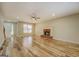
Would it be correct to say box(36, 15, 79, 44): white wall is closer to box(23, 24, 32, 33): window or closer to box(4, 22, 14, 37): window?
box(23, 24, 32, 33): window

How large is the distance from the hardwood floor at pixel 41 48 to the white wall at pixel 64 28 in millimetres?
152

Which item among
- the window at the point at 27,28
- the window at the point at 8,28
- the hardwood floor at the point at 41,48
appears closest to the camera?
the hardwood floor at the point at 41,48

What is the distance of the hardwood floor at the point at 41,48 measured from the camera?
2361 millimetres

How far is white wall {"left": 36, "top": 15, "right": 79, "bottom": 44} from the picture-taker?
2.50 meters

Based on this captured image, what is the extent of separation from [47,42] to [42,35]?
23 cm

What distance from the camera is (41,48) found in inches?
97.7

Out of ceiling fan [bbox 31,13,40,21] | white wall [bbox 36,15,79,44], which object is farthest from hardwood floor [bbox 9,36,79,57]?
ceiling fan [bbox 31,13,40,21]

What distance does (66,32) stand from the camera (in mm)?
2594

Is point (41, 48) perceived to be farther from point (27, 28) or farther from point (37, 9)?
point (37, 9)

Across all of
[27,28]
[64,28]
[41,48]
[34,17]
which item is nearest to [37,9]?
[34,17]

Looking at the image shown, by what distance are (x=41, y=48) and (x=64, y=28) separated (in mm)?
741

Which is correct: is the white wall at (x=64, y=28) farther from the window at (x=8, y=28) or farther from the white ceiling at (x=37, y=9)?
the window at (x=8, y=28)

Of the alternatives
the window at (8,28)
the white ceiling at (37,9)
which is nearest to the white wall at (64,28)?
the white ceiling at (37,9)

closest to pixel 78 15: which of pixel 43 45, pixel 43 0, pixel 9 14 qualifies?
pixel 43 0
